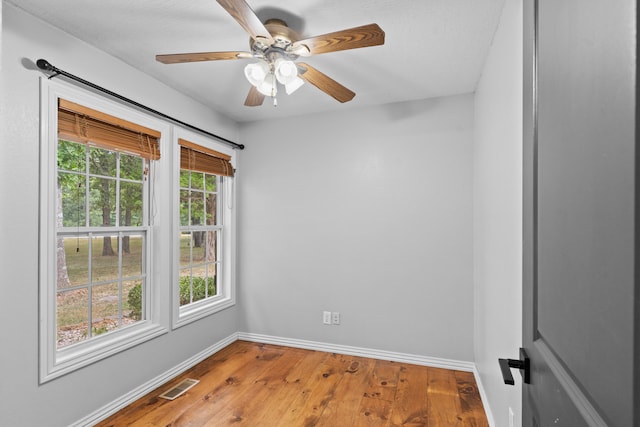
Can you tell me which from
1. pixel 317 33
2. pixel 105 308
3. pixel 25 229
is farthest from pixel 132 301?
pixel 317 33

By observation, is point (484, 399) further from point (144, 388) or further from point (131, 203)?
point (131, 203)

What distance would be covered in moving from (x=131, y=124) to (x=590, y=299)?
2759 millimetres

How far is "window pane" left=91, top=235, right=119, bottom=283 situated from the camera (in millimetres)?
2354

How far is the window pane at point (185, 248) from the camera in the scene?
10.4ft

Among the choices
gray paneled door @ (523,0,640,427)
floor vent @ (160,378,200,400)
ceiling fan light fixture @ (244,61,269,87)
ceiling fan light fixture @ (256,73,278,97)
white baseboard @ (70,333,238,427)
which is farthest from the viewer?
floor vent @ (160,378,200,400)

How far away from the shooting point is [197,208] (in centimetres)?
333

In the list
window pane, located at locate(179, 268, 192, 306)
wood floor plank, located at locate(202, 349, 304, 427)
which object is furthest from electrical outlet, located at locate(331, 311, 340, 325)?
window pane, located at locate(179, 268, 192, 306)

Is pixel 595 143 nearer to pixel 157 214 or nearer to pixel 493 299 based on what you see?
pixel 493 299

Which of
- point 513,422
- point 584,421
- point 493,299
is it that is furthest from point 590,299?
point 493,299

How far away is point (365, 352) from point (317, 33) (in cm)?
275

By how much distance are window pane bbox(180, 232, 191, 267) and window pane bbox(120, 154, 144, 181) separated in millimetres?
702

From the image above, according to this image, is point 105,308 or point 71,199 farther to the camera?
point 105,308

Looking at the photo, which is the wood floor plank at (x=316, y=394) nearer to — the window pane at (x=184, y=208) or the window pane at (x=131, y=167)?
the window pane at (x=184, y=208)

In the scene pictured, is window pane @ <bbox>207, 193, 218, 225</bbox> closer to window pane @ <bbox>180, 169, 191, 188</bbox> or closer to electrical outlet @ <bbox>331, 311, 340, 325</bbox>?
window pane @ <bbox>180, 169, 191, 188</bbox>
